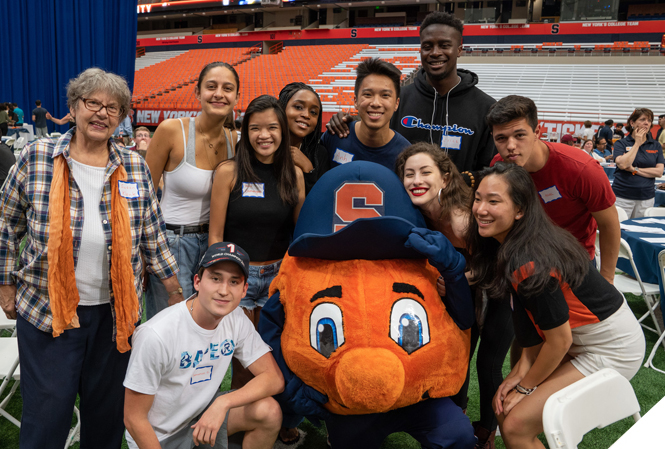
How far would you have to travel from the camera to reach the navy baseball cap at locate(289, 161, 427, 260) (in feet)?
5.78

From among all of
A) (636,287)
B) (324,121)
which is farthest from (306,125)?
(324,121)

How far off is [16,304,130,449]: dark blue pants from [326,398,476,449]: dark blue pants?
0.91 metres

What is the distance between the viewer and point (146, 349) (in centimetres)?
170

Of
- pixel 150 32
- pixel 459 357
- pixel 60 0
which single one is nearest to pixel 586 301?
pixel 459 357

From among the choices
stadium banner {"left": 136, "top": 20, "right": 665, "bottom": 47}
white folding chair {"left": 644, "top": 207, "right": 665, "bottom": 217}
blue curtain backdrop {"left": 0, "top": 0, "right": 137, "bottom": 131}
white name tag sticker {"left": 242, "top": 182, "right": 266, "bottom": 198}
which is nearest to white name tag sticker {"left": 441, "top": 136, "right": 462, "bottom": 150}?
white name tag sticker {"left": 242, "top": 182, "right": 266, "bottom": 198}

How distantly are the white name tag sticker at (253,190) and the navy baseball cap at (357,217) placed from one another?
0.87 ft

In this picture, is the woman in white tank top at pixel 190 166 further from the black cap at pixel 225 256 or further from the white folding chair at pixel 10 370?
the white folding chair at pixel 10 370

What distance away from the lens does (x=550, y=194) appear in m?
2.21

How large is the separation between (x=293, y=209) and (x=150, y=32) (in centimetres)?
3465

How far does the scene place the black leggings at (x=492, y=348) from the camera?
2150mm

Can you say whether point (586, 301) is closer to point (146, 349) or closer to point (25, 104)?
point (146, 349)

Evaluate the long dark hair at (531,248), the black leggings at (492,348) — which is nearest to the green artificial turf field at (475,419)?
the black leggings at (492,348)

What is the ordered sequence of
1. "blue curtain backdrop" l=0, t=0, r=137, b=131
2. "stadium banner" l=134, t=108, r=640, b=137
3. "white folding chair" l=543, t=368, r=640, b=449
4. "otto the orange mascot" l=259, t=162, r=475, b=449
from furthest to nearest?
"stadium banner" l=134, t=108, r=640, b=137, "blue curtain backdrop" l=0, t=0, r=137, b=131, "otto the orange mascot" l=259, t=162, r=475, b=449, "white folding chair" l=543, t=368, r=640, b=449

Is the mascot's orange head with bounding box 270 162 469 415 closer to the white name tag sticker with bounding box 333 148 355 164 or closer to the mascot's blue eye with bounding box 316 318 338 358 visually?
the mascot's blue eye with bounding box 316 318 338 358
